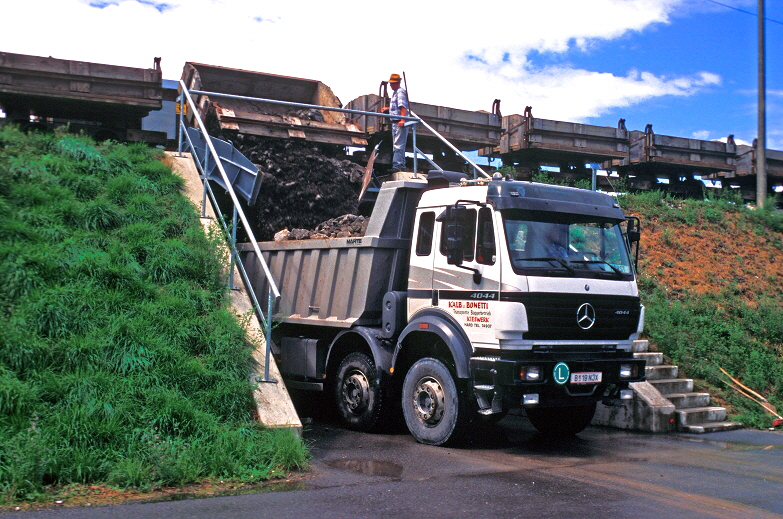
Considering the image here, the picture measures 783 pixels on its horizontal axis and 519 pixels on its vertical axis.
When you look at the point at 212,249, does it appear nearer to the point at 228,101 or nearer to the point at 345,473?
the point at 345,473

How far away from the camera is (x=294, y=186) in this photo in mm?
12609

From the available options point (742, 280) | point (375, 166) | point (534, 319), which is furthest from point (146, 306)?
point (742, 280)

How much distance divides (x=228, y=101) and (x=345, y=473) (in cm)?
1026

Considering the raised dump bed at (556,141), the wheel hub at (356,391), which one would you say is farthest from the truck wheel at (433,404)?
the raised dump bed at (556,141)

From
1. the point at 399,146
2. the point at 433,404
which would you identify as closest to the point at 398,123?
the point at 399,146

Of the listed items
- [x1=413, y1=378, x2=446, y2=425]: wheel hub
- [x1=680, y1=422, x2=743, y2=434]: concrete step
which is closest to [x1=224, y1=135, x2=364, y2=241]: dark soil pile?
[x1=413, y1=378, x2=446, y2=425]: wheel hub

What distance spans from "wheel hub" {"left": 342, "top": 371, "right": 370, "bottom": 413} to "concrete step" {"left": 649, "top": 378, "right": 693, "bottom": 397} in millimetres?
4029

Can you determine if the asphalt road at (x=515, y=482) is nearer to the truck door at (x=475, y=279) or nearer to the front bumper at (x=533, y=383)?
the front bumper at (x=533, y=383)

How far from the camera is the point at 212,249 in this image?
917 cm

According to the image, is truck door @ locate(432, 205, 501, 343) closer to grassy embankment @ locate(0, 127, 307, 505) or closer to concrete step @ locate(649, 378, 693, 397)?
grassy embankment @ locate(0, 127, 307, 505)

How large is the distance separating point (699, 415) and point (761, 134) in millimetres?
11865

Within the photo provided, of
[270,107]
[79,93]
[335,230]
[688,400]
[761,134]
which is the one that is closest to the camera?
[688,400]

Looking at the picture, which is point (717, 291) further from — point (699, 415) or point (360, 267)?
point (360, 267)

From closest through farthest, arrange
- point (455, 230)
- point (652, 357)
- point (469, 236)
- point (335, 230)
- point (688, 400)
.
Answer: point (455, 230)
point (469, 236)
point (688, 400)
point (335, 230)
point (652, 357)
